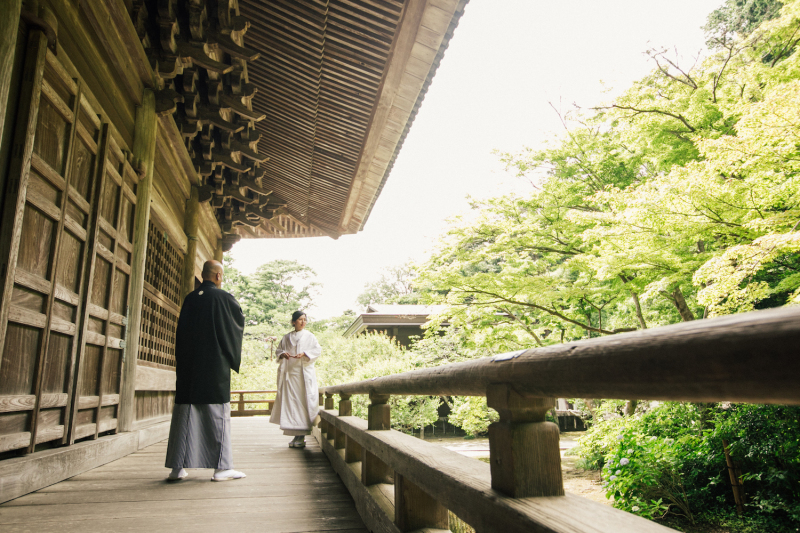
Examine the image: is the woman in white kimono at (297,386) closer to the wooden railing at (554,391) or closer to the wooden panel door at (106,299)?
the wooden panel door at (106,299)

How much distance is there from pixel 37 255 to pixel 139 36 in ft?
6.82

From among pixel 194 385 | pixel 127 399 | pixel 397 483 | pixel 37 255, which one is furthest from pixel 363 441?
pixel 127 399

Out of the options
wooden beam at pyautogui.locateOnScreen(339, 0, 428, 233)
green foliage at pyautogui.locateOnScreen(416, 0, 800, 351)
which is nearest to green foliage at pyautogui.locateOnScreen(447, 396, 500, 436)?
green foliage at pyautogui.locateOnScreen(416, 0, 800, 351)

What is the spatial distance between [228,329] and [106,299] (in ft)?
3.16

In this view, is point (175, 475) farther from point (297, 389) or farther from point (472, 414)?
point (472, 414)

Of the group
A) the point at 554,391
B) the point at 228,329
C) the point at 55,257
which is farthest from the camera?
the point at 228,329

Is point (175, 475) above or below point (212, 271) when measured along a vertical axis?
below

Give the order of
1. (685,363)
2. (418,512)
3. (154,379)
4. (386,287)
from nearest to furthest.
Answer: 1. (685,363)
2. (418,512)
3. (154,379)
4. (386,287)

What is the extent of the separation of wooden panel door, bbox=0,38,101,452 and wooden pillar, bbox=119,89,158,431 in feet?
2.98

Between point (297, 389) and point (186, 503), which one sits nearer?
point (186, 503)

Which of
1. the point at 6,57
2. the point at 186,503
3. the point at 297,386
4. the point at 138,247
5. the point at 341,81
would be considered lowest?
the point at 186,503

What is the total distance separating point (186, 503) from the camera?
267 cm

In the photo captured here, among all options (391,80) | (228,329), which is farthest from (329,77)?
(228,329)

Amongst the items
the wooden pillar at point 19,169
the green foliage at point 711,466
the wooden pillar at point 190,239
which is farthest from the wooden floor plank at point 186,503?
the green foliage at point 711,466
